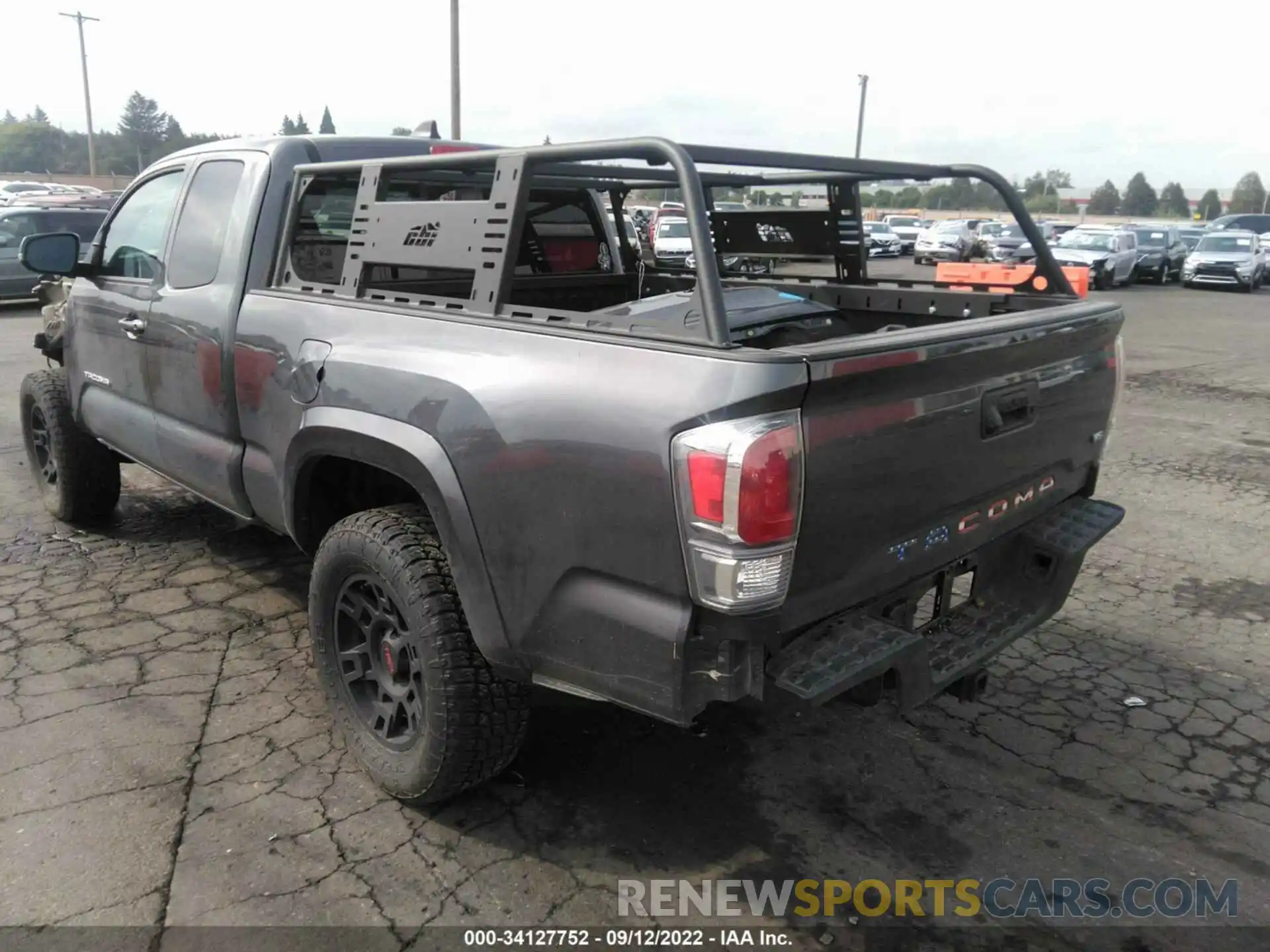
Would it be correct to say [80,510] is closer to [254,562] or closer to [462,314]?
[254,562]

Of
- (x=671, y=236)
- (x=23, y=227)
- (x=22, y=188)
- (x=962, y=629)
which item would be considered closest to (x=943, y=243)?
(x=671, y=236)

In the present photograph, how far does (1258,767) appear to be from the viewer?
3.22 metres

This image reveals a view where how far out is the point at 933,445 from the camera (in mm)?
2443

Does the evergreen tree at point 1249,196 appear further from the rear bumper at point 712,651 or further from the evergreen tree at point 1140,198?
the rear bumper at point 712,651

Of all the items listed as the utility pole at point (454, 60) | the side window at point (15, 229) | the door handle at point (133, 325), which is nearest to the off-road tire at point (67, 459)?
the door handle at point (133, 325)

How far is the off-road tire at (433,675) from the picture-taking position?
2.64 meters

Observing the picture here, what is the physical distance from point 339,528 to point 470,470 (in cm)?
69

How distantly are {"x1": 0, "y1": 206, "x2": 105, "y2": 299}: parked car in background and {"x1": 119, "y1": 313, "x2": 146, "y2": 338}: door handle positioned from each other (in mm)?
12131

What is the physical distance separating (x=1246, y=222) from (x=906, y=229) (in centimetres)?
1379

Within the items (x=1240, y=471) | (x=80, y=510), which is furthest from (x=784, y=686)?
(x=1240, y=471)

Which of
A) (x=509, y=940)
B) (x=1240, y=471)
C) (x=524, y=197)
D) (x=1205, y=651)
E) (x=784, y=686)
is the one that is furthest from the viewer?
(x=1240, y=471)

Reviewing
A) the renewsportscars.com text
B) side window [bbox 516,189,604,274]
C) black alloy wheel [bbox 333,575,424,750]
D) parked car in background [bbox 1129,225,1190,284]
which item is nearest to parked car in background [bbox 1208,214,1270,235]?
parked car in background [bbox 1129,225,1190,284]

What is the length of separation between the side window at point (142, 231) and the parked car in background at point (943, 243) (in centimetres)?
2600

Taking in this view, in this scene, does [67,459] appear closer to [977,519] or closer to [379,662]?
[379,662]
